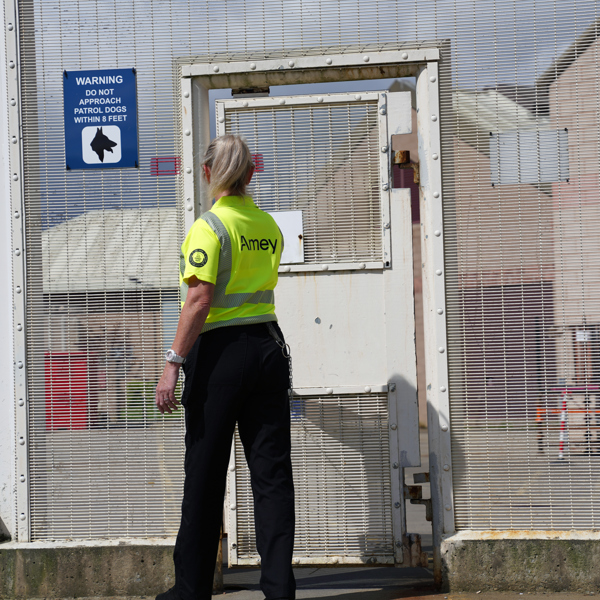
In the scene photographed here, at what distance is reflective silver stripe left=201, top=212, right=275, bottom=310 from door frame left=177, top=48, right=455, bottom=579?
76 cm

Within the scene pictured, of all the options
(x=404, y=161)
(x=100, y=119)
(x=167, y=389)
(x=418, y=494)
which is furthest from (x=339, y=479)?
(x=100, y=119)

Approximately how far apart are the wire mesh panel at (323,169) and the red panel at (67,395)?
1.24 meters

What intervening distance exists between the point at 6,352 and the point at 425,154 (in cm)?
226

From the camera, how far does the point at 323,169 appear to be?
3781 millimetres

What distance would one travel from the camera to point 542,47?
11.7ft

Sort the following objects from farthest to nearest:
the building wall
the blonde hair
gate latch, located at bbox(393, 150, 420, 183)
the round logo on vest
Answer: gate latch, located at bbox(393, 150, 420, 183), the building wall, the blonde hair, the round logo on vest

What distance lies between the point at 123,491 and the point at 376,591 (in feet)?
4.34

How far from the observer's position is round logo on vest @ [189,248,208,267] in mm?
2895

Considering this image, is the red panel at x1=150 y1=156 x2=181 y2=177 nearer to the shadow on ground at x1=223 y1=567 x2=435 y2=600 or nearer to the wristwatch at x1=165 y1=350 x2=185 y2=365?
the wristwatch at x1=165 y1=350 x2=185 y2=365

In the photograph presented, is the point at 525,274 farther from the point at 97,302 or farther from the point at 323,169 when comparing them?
the point at 97,302

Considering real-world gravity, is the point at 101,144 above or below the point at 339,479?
above

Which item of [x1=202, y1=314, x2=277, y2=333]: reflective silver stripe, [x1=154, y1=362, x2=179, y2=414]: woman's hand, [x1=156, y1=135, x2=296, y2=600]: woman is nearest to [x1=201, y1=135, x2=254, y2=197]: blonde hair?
[x1=156, y1=135, x2=296, y2=600]: woman

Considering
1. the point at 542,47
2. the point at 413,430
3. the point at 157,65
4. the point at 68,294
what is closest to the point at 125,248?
the point at 68,294

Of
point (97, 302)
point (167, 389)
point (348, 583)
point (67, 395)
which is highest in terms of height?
point (97, 302)
